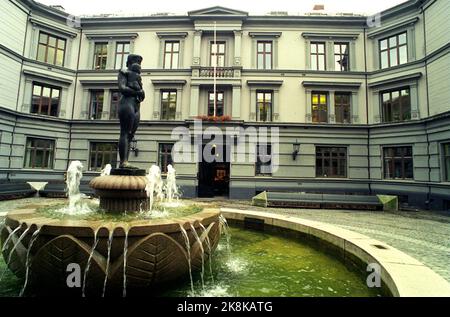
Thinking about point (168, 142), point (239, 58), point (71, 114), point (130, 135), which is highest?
point (239, 58)

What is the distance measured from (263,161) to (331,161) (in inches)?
219

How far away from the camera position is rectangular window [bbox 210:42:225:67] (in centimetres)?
1991

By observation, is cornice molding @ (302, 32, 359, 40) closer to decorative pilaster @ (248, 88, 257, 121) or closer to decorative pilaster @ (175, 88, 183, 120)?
decorative pilaster @ (248, 88, 257, 121)

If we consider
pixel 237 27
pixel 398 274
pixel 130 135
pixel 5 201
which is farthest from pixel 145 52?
pixel 398 274

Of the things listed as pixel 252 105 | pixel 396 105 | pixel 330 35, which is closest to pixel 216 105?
pixel 252 105

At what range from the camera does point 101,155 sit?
20.3 metres

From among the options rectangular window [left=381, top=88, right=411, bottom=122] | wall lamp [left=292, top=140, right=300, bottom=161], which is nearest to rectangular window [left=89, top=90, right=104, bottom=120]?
wall lamp [left=292, top=140, right=300, bottom=161]

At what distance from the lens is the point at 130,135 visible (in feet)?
21.9

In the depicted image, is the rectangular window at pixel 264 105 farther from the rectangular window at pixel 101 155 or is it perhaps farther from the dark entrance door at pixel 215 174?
the rectangular window at pixel 101 155

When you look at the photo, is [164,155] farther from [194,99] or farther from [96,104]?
[96,104]

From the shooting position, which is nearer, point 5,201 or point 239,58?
point 5,201

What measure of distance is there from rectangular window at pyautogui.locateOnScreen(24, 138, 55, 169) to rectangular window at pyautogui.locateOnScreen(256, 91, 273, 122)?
17.7 meters

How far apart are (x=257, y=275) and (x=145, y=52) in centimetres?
2124

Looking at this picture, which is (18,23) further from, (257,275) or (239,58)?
(257,275)
